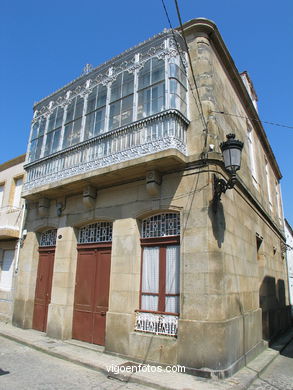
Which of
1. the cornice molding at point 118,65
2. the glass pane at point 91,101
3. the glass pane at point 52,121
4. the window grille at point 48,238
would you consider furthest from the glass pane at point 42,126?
the window grille at point 48,238

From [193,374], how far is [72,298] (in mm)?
4329

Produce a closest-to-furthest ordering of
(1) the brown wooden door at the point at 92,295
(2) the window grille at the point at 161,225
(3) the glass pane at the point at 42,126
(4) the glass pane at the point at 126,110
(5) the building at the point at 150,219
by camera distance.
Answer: (5) the building at the point at 150,219
(2) the window grille at the point at 161,225
(1) the brown wooden door at the point at 92,295
(4) the glass pane at the point at 126,110
(3) the glass pane at the point at 42,126

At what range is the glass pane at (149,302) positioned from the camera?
7.11 m

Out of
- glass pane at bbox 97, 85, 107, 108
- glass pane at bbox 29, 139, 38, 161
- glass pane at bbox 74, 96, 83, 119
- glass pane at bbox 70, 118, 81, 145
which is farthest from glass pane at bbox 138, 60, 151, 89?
glass pane at bbox 29, 139, 38, 161

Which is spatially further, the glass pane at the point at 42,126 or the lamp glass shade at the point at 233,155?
the glass pane at the point at 42,126

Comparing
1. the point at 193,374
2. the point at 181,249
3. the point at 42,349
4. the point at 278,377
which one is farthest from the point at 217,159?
the point at 42,349

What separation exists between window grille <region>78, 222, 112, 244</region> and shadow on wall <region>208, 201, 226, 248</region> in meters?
3.20

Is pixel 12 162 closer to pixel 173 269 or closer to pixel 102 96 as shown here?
pixel 102 96

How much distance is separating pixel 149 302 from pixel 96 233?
272 cm

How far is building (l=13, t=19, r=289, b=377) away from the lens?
649cm

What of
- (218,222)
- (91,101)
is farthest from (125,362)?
(91,101)

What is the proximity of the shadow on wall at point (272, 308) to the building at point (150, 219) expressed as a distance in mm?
126

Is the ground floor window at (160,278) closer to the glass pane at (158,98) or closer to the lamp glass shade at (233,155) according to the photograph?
the lamp glass shade at (233,155)

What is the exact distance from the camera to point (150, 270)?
24.4ft
